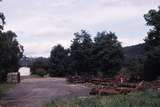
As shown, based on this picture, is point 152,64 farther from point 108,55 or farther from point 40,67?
point 40,67

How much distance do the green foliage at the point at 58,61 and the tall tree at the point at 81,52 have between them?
18446 millimetres

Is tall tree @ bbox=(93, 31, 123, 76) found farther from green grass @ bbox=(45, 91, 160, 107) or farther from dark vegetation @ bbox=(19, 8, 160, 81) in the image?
green grass @ bbox=(45, 91, 160, 107)

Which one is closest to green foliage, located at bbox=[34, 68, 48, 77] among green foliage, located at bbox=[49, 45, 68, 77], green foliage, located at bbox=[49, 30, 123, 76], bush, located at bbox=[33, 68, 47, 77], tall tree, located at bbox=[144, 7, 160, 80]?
bush, located at bbox=[33, 68, 47, 77]

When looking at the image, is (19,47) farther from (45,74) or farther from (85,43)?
(45,74)

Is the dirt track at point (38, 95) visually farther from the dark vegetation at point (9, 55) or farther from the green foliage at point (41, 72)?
the green foliage at point (41, 72)

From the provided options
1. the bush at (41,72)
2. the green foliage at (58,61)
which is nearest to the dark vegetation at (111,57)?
the green foliage at (58,61)

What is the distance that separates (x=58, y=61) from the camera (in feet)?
355

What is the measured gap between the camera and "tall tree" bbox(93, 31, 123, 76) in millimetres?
70812

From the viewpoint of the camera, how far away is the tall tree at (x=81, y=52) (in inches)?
3125

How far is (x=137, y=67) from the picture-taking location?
201 feet

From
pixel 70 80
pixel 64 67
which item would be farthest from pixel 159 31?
pixel 64 67

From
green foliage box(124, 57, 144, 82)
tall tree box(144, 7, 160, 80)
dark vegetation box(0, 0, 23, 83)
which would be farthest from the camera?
dark vegetation box(0, 0, 23, 83)

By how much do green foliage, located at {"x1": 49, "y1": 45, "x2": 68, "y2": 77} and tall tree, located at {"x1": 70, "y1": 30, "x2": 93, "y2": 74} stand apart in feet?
60.5

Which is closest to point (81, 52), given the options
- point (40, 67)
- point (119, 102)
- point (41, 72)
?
point (41, 72)
